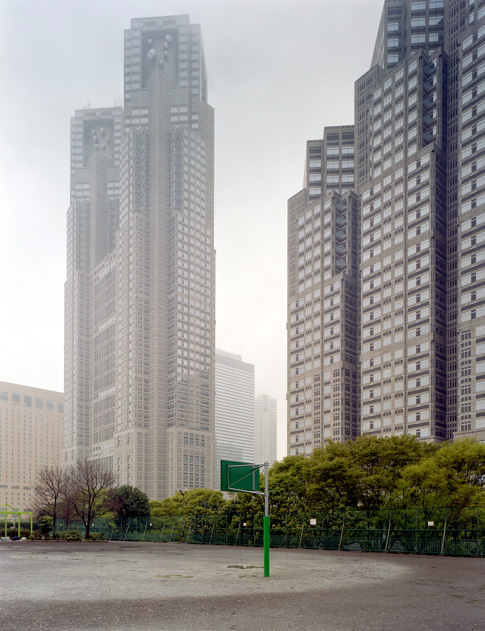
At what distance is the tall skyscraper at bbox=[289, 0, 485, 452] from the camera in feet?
458

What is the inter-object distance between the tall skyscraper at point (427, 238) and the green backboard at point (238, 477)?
11115 cm

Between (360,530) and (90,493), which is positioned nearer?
(360,530)

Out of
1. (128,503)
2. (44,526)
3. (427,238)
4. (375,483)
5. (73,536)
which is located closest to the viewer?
(375,483)

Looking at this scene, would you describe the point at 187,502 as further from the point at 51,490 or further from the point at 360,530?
the point at 360,530

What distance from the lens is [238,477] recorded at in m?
29.0

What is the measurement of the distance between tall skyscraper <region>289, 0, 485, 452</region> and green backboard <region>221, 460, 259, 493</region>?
111148 millimetres

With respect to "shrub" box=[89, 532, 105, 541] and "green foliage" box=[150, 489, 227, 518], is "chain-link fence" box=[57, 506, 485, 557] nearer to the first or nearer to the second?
"shrub" box=[89, 532, 105, 541]

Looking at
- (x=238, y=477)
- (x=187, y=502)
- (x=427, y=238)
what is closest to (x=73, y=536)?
(x=187, y=502)

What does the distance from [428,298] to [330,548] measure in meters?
107

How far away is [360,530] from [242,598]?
29076mm

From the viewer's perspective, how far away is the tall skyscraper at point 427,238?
458 feet

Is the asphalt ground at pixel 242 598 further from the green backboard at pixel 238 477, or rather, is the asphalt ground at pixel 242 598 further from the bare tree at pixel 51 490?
the bare tree at pixel 51 490

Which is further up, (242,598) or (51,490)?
(242,598)

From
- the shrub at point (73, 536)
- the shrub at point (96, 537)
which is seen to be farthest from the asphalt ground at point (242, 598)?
the shrub at point (73, 536)
